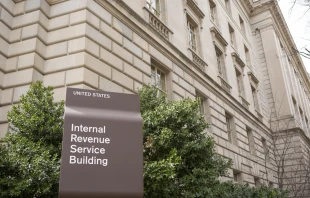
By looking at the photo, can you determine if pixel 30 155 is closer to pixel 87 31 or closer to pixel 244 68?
pixel 87 31

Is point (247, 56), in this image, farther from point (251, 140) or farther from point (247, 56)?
point (251, 140)

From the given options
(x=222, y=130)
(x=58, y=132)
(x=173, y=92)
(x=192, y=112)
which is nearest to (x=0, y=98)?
(x=58, y=132)

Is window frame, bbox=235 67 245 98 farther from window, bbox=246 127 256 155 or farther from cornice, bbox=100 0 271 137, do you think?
window, bbox=246 127 256 155

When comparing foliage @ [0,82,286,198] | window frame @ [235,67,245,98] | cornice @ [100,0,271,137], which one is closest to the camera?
foliage @ [0,82,286,198]

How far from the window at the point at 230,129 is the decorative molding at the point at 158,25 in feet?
25.9

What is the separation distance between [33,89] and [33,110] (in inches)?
31.0

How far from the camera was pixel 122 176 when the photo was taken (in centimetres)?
386

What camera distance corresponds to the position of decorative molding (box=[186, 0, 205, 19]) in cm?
1888

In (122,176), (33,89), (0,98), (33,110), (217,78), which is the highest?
(217,78)

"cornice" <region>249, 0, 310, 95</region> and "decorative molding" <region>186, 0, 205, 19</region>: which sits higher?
"cornice" <region>249, 0, 310, 95</region>

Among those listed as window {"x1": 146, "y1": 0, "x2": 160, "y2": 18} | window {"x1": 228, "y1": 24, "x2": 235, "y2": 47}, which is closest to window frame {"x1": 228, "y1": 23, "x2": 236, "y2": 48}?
window {"x1": 228, "y1": 24, "x2": 235, "y2": 47}

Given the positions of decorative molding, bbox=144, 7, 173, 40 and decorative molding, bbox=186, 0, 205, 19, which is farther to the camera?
decorative molding, bbox=186, 0, 205, 19

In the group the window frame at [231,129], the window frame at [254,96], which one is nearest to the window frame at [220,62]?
the window frame at [231,129]

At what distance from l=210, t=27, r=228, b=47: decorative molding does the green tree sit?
49.2 ft
